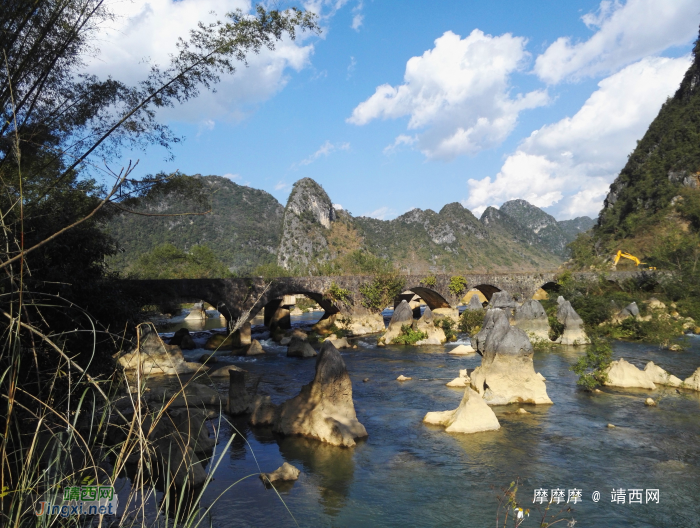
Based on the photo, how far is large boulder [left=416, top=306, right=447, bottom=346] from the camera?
3053 centimetres

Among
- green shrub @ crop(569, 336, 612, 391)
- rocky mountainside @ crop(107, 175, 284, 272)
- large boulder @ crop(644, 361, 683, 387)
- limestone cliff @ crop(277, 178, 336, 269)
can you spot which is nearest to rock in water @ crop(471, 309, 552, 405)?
green shrub @ crop(569, 336, 612, 391)

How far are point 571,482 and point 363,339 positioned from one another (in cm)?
2489

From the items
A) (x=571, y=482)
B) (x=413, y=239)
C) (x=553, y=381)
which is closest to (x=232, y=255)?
(x=413, y=239)

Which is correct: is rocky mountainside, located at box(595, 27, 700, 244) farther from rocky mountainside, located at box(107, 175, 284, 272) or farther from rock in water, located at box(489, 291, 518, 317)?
rocky mountainside, located at box(107, 175, 284, 272)

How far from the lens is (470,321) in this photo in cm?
3431

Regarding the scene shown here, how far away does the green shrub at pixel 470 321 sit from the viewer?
111 ft

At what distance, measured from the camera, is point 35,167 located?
1151 cm

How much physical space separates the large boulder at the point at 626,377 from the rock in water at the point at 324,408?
963 centimetres

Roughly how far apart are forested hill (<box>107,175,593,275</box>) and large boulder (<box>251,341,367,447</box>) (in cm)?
6949

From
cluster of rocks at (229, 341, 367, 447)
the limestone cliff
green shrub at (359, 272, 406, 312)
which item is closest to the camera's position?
cluster of rocks at (229, 341, 367, 447)

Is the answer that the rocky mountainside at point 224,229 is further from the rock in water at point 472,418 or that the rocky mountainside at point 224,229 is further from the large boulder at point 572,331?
the rock in water at point 472,418

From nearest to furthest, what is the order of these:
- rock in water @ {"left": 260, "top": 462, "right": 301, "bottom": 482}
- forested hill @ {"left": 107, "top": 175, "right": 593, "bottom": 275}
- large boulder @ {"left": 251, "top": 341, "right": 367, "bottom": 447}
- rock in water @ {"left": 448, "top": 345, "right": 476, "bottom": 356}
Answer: rock in water @ {"left": 260, "top": 462, "right": 301, "bottom": 482} < large boulder @ {"left": 251, "top": 341, "right": 367, "bottom": 447} < rock in water @ {"left": 448, "top": 345, "right": 476, "bottom": 356} < forested hill @ {"left": 107, "top": 175, "right": 593, "bottom": 275}

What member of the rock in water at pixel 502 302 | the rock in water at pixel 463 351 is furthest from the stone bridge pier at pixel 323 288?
the rock in water at pixel 502 302

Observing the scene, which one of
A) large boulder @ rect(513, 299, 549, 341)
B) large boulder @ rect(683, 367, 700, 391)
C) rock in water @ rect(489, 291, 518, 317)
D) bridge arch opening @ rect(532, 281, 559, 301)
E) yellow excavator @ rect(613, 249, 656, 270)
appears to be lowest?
large boulder @ rect(683, 367, 700, 391)
